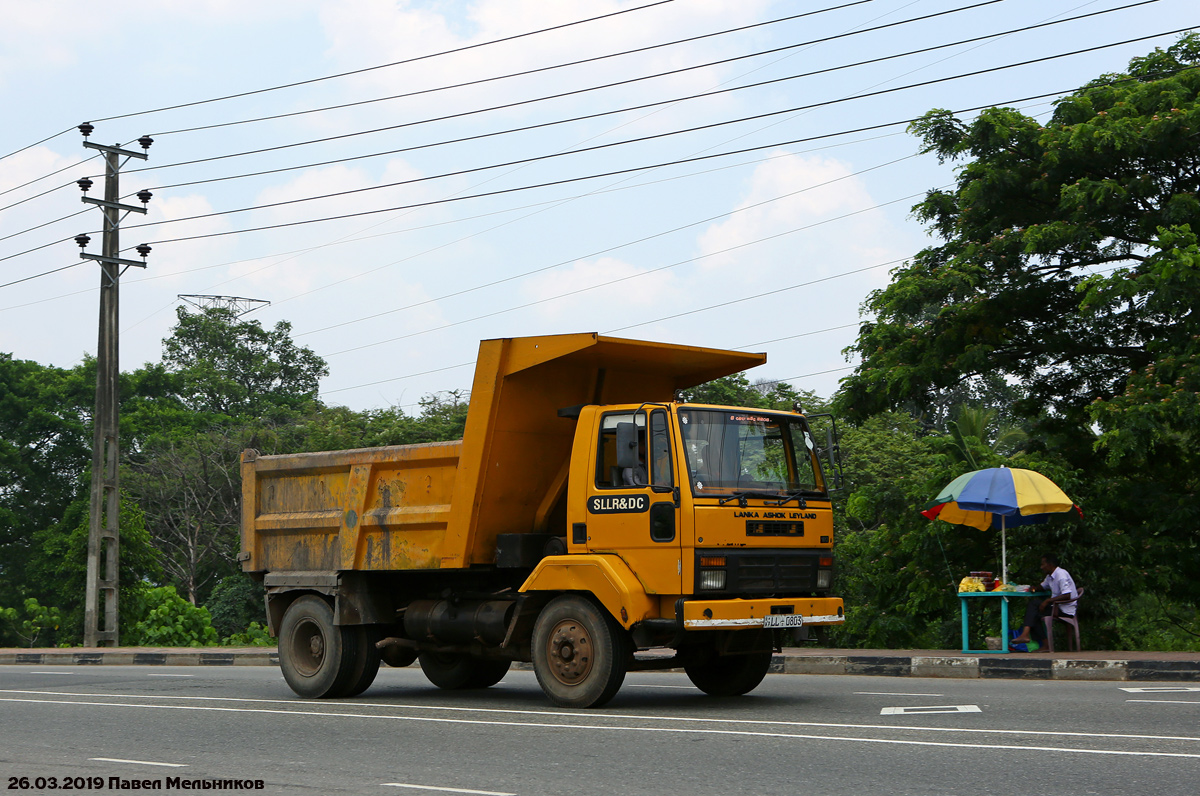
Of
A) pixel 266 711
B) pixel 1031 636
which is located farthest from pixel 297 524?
pixel 1031 636

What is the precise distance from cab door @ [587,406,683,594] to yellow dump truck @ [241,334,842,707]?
0.02 m

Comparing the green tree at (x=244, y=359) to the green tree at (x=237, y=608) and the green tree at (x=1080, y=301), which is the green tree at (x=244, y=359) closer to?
the green tree at (x=237, y=608)

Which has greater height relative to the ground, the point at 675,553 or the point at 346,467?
the point at 346,467

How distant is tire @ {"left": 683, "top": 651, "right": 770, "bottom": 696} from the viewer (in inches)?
454

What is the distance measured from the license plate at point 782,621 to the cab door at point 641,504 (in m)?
0.86

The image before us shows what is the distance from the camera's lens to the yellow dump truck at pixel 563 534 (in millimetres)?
10102

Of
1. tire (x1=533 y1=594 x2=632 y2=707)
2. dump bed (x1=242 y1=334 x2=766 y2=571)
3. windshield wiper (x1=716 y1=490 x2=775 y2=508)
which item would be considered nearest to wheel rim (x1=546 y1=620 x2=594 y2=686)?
tire (x1=533 y1=594 x2=632 y2=707)

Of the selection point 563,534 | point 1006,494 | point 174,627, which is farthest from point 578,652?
point 174,627

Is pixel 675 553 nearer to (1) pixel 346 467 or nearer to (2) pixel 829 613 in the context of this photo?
(2) pixel 829 613

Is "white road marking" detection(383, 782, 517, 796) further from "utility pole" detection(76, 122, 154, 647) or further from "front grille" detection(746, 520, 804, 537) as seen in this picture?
"utility pole" detection(76, 122, 154, 647)

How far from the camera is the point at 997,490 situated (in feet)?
51.7

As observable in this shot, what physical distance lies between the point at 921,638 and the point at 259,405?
45.6 m

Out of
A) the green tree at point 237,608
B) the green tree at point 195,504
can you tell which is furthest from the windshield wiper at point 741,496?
the green tree at point 195,504

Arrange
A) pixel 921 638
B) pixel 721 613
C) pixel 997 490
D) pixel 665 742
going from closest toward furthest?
pixel 665 742
pixel 721 613
pixel 997 490
pixel 921 638
